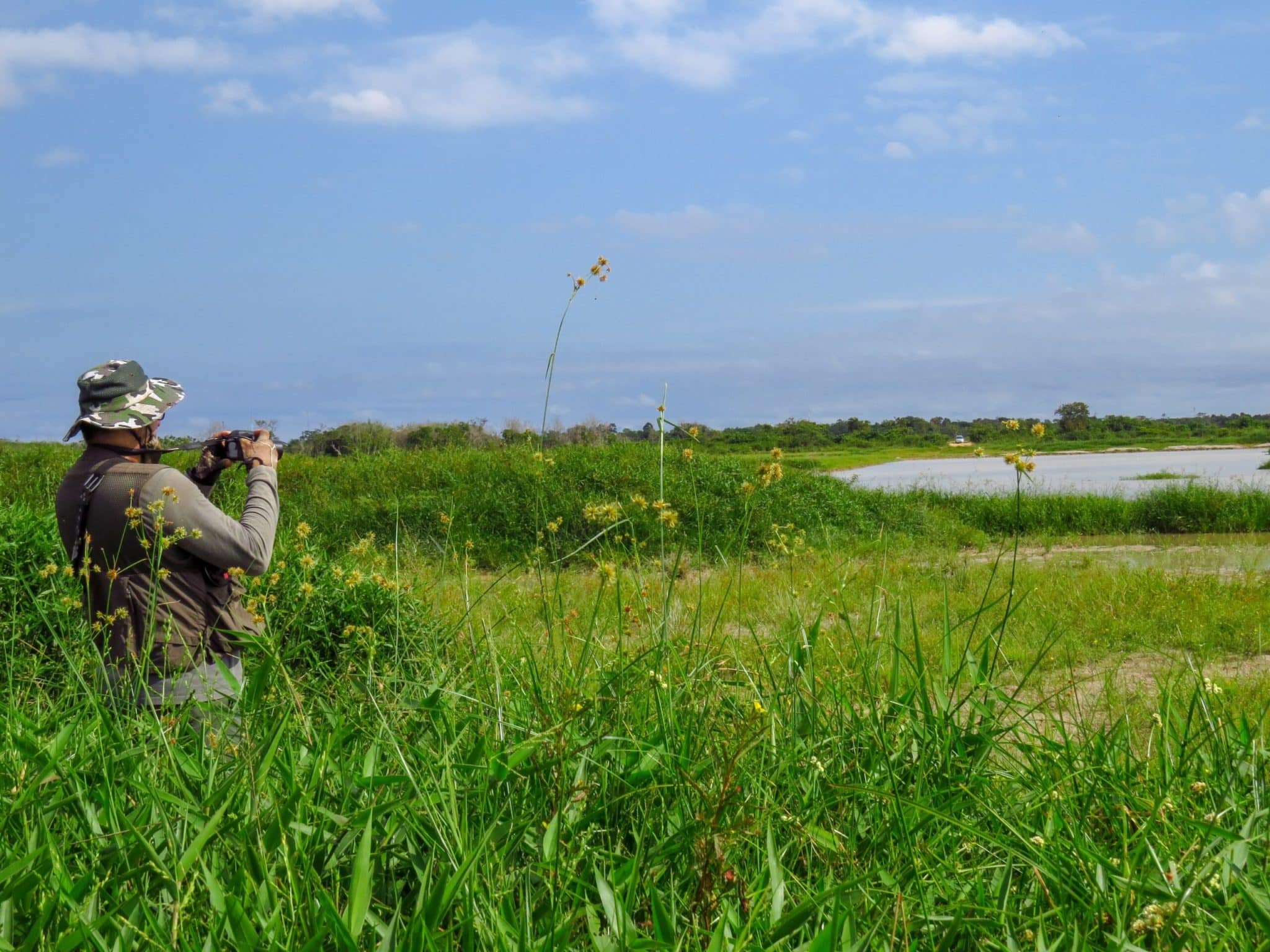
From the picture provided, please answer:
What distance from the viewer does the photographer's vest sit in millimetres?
3277

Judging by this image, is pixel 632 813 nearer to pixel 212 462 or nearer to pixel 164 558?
pixel 164 558

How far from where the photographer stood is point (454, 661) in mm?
3061

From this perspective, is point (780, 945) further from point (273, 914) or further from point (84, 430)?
point (84, 430)

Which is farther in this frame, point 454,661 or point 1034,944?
point 454,661

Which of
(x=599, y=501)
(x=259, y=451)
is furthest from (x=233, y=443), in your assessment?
(x=599, y=501)

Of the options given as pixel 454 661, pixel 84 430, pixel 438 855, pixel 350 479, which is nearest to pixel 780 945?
pixel 438 855

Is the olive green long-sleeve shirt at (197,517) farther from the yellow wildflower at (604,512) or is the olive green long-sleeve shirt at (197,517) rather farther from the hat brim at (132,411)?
the yellow wildflower at (604,512)

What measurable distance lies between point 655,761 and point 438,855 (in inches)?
18.2

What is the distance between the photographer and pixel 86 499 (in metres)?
3.36

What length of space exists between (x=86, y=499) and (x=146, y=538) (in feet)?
1.14

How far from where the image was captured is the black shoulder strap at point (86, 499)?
132 inches

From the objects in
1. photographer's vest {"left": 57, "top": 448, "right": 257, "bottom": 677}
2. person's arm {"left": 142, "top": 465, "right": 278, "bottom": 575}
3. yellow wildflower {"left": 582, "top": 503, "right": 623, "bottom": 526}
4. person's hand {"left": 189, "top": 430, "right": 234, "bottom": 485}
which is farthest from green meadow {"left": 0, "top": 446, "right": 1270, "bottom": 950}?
person's hand {"left": 189, "top": 430, "right": 234, "bottom": 485}

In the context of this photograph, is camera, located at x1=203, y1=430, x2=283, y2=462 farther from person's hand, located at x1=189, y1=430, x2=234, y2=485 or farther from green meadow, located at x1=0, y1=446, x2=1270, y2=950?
green meadow, located at x1=0, y1=446, x2=1270, y2=950

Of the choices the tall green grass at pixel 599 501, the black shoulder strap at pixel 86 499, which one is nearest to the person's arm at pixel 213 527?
the black shoulder strap at pixel 86 499
